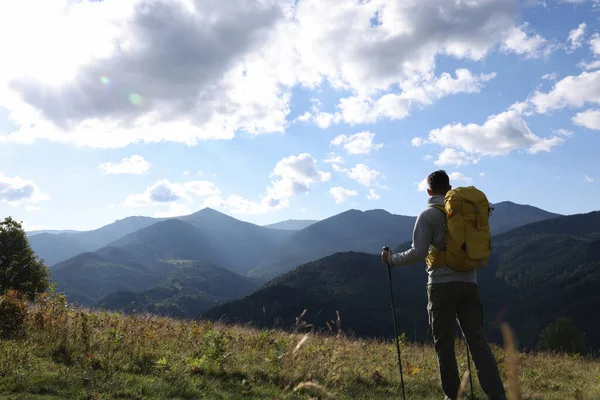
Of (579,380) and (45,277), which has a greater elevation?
(45,277)

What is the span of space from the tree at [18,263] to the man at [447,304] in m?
31.7

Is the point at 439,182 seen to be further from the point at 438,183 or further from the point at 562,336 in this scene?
the point at 562,336

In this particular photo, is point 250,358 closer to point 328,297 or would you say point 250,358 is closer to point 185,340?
point 185,340

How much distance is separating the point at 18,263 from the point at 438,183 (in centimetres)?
3355

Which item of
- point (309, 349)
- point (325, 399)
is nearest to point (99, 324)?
point (309, 349)

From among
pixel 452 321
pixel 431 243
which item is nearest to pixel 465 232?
pixel 431 243

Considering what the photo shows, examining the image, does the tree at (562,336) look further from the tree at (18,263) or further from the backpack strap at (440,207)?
the backpack strap at (440,207)

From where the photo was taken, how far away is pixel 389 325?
5940 inches

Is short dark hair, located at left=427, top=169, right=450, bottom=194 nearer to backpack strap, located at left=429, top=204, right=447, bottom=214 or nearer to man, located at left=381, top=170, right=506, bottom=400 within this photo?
backpack strap, located at left=429, top=204, right=447, bottom=214

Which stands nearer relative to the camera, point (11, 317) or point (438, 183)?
point (438, 183)

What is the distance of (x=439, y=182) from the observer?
5.41 meters

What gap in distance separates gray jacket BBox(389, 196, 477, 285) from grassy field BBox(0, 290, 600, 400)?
4.43ft

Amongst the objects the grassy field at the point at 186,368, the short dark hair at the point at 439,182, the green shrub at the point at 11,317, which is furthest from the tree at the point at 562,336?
the green shrub at the point at 11,317

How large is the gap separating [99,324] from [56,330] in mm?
983
